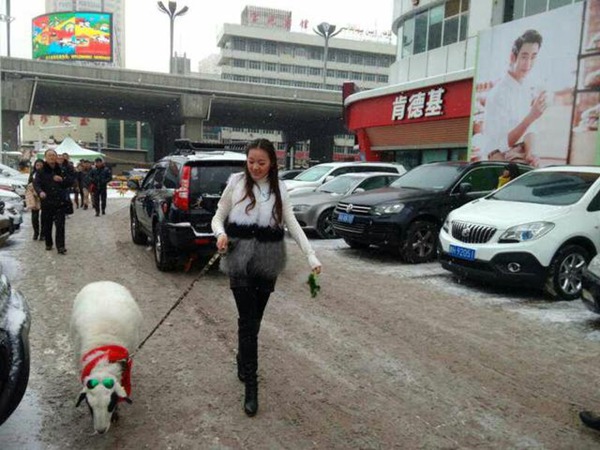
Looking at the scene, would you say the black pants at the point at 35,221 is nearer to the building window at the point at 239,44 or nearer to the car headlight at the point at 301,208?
the car headlight at the point at 301,208

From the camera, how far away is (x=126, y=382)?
11.2 ft

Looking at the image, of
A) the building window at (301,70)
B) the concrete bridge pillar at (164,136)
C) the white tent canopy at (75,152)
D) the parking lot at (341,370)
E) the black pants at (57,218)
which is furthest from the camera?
the building window at (301,70)

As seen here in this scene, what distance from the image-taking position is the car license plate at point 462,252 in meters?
7.10

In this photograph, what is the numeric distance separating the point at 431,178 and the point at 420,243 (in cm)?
145

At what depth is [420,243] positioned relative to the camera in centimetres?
915

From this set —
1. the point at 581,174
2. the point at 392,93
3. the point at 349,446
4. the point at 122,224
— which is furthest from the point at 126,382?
the point at 392,93

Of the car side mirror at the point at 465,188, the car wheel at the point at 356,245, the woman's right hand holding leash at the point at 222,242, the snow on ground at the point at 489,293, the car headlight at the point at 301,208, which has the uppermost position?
the car side mirror at the point at 465,188

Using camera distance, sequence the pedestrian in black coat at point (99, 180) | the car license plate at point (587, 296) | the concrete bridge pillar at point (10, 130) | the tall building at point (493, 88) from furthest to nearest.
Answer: the concrete bridge pillar at point (10, 130) → the pedestrian in black coat at point (99, 180) → the tall building at point (493, 88) → the car license plate at point (587, 296)

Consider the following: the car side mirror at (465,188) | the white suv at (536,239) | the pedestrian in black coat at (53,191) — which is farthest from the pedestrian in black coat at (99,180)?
the white suv at (536,239)

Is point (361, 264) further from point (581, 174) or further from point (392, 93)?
point (392, 93)

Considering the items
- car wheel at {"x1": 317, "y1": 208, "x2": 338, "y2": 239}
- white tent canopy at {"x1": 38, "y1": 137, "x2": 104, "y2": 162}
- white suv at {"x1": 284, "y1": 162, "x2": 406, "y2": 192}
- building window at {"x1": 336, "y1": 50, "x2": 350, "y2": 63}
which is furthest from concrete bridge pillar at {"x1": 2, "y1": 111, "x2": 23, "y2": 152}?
building window at {"x1": 336, "y1": 50, "x2": 350, "y2": 63}

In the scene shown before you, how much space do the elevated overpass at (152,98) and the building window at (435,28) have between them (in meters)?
16.7

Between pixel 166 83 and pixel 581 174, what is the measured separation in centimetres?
3293

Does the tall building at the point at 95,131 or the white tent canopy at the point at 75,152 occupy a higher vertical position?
the tall building at the point at 95,131
